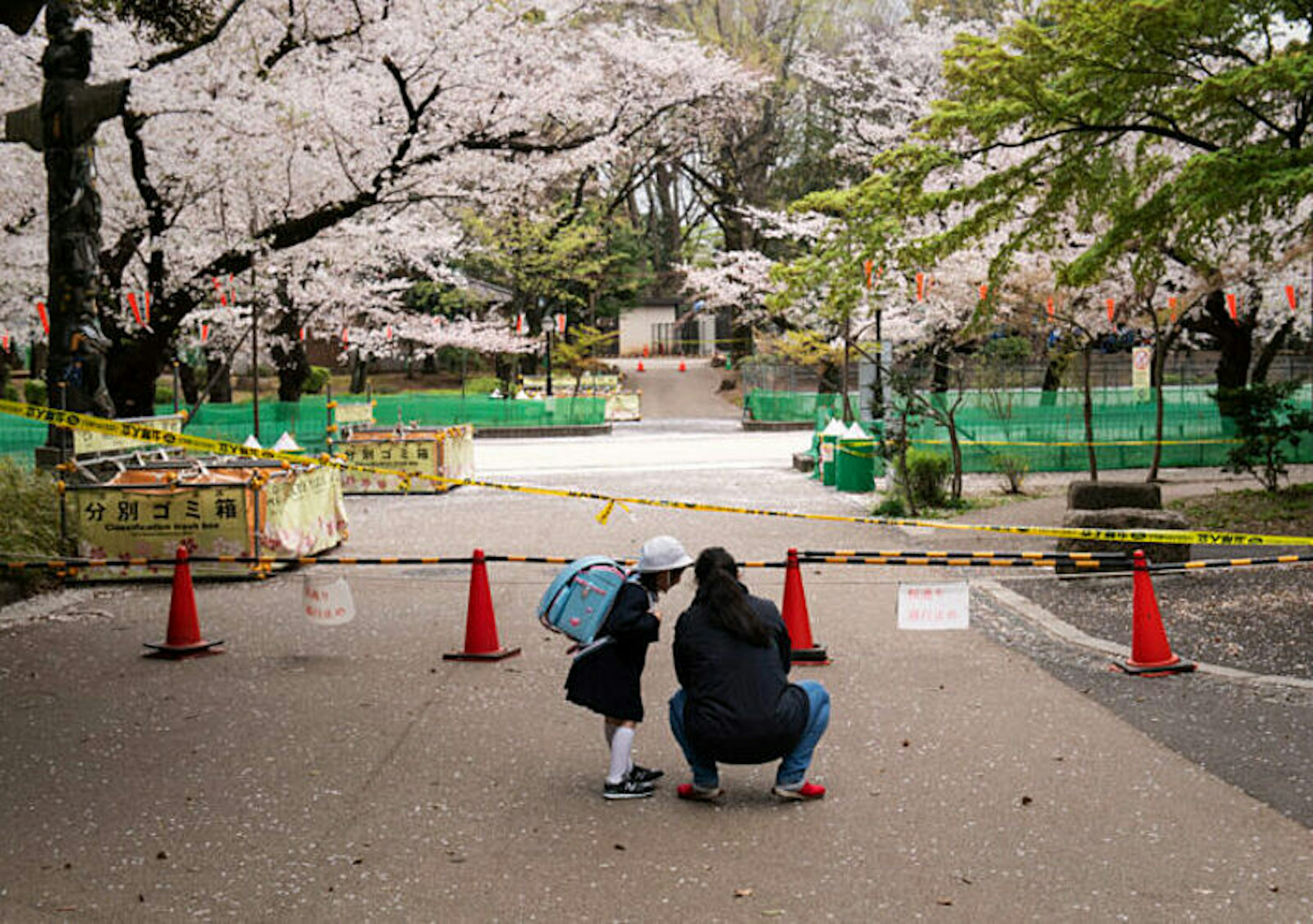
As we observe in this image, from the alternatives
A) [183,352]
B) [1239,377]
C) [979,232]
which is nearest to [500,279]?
[183,352]

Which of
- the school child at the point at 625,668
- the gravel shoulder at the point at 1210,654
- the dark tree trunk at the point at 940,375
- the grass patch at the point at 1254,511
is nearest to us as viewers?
the school child at the point at 625,668

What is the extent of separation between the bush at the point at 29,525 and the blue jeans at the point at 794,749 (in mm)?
8746

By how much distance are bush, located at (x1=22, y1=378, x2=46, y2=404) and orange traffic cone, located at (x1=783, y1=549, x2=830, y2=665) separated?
40582 mm

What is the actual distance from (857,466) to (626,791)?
1700cm

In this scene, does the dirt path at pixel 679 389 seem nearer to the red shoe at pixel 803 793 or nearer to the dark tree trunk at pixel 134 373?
the dark tree trunk at pixel 134 373

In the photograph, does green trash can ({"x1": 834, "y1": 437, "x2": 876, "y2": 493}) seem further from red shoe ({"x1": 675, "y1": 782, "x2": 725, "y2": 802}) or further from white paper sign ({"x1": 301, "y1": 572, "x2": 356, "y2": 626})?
red shoe ({"x1": 675, "y1": 782, "x2": 725, "y2": 802})

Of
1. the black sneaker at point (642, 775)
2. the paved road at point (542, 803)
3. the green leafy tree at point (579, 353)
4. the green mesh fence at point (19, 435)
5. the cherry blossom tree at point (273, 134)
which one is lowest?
the paved road at point (542, 803)

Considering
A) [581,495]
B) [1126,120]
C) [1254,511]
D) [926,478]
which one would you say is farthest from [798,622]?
[926,478]

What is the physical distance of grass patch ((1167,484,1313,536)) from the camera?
1598cm

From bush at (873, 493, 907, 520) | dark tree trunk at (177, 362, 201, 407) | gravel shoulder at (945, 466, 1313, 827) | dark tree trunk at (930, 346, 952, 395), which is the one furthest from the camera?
dark tree trunk at (177, 362, 201, 407)

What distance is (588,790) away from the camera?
6.62 meters

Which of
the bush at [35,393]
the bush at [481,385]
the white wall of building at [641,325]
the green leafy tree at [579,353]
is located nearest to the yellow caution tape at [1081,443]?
the green leafy tree at [579,353]

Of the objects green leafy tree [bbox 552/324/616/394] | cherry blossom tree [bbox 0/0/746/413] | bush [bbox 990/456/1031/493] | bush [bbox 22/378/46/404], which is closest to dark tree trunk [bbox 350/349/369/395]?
green leafy tree [bbox 552/324/616/394]

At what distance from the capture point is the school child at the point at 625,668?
6.40 m
